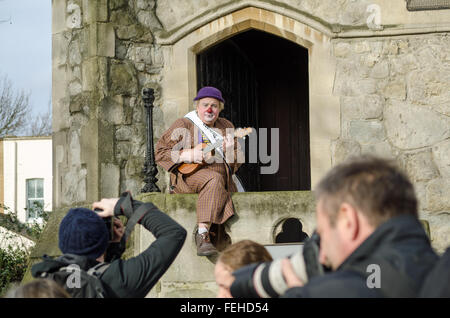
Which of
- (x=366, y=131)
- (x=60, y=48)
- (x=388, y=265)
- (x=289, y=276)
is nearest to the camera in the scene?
(x=388, y=265)

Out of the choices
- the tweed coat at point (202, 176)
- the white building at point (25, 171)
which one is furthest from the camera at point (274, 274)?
the white building at point (25, 171)

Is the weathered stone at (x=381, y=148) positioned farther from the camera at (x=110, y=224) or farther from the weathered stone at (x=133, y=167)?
the camera at (x=110, y=224)

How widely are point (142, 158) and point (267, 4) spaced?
1.86 m

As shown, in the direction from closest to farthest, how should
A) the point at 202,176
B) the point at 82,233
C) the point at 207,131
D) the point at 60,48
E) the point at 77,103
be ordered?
the point at 82,233, the point at 202,176, the point at 207,131, the point at 77,103, the point at 60,48

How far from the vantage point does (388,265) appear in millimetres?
1426

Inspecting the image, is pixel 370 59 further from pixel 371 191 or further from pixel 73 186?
pixel 371 191

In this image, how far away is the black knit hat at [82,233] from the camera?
88.7 inches

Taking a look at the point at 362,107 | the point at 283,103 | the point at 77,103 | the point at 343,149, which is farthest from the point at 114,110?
the point at 283,103

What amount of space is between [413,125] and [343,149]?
0.63 m

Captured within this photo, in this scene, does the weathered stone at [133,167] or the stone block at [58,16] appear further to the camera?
the stone block at [58,16]

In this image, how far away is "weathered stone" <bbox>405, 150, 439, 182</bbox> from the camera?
18.7ft

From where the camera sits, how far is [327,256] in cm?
156

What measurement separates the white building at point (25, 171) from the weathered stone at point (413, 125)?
20866 mm

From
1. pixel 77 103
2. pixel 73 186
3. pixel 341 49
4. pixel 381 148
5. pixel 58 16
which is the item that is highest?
pixel 58 16
